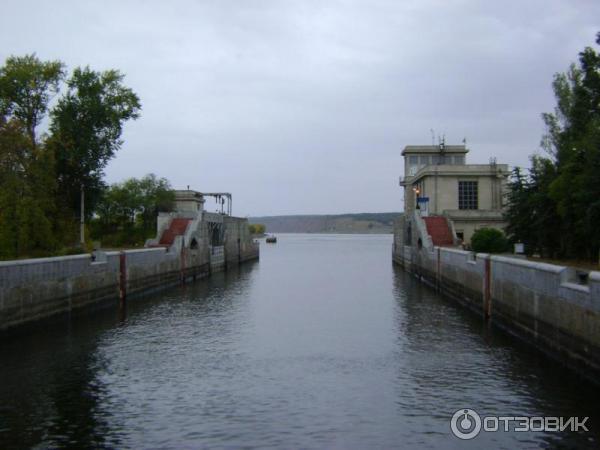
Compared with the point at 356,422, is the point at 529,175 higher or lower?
higher

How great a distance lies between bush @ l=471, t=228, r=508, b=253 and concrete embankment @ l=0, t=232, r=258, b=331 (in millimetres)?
25381

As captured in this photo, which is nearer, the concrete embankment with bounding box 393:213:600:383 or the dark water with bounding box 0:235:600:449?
the dark water with bounding box 0:235:600:449

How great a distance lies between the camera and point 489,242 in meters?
47.9

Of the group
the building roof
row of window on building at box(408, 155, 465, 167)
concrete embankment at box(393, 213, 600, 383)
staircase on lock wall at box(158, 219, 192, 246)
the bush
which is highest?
the building roof

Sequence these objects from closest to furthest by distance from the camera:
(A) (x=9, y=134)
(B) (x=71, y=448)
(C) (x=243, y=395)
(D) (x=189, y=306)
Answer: (B) (x=71, y=448) < (C) (x=243, y=395) < (D) (x=189, y=306) < (A) (x=9, y=134)

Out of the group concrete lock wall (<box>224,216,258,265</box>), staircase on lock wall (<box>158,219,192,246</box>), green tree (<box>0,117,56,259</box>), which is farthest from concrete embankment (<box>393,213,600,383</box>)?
concrete lock wall (<box>224,216,258,265</box>)

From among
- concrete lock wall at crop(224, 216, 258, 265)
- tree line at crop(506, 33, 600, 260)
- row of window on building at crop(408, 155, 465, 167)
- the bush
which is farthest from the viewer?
row of window on building at crop(408, 155, 465, 167)

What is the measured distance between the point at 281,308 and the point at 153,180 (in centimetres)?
6075

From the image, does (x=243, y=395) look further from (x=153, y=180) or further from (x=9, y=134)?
(x=153, y=180)

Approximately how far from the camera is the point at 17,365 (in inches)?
758

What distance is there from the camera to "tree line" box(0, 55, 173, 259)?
40875 mm

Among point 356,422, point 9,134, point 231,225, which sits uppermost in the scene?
point 9,134

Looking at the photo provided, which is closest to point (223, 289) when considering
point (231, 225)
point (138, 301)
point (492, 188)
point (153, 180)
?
point (138, 301)

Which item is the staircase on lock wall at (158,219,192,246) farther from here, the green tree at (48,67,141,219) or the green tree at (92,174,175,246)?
the green tree at (92,174,175,246)
